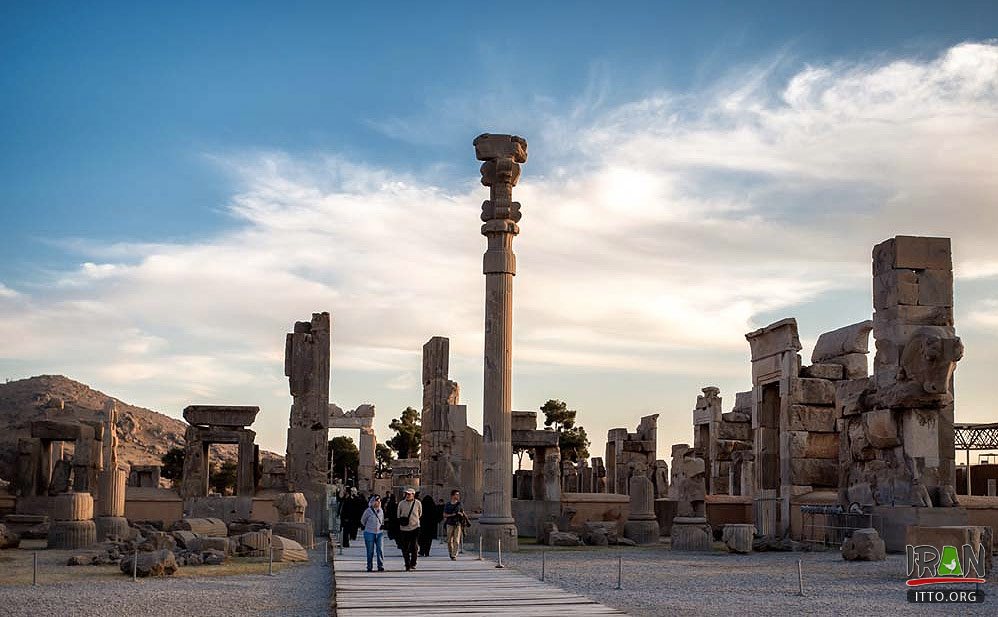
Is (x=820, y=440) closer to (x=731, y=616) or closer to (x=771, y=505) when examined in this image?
(x=771, y=505)

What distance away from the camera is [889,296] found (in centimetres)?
1948

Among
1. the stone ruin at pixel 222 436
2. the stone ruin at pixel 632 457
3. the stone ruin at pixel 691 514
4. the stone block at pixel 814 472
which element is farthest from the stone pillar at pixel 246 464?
the stone block at pixel 814 472

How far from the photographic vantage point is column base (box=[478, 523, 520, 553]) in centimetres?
1944

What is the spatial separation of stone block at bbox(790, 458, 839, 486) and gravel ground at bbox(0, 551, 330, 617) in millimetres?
10864

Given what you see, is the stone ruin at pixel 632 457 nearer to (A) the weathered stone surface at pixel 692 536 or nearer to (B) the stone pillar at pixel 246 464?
(A) the weathered stone surface at pixel 692 536

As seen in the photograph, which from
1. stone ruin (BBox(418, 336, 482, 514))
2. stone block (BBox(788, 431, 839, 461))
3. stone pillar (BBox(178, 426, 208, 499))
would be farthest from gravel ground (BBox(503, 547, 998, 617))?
stone pillar (BBox(178, 426, 208, 499))

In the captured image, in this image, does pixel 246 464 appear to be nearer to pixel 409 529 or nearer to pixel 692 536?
pixel 692 536

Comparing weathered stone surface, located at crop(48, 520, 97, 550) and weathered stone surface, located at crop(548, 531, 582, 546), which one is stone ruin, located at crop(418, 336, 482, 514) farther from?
weathered stone surface, located at crop(48, 520, 97, 550)

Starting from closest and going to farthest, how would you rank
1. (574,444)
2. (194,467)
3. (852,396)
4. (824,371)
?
(852,396) → (824,371) → (194,467) → (574,444)

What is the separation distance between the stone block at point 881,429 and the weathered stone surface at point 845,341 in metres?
3.78

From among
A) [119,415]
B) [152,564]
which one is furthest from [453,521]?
[119,415]

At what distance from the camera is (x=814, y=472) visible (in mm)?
23047

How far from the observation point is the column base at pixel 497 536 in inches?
765

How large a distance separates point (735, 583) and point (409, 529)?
4.23 metres
